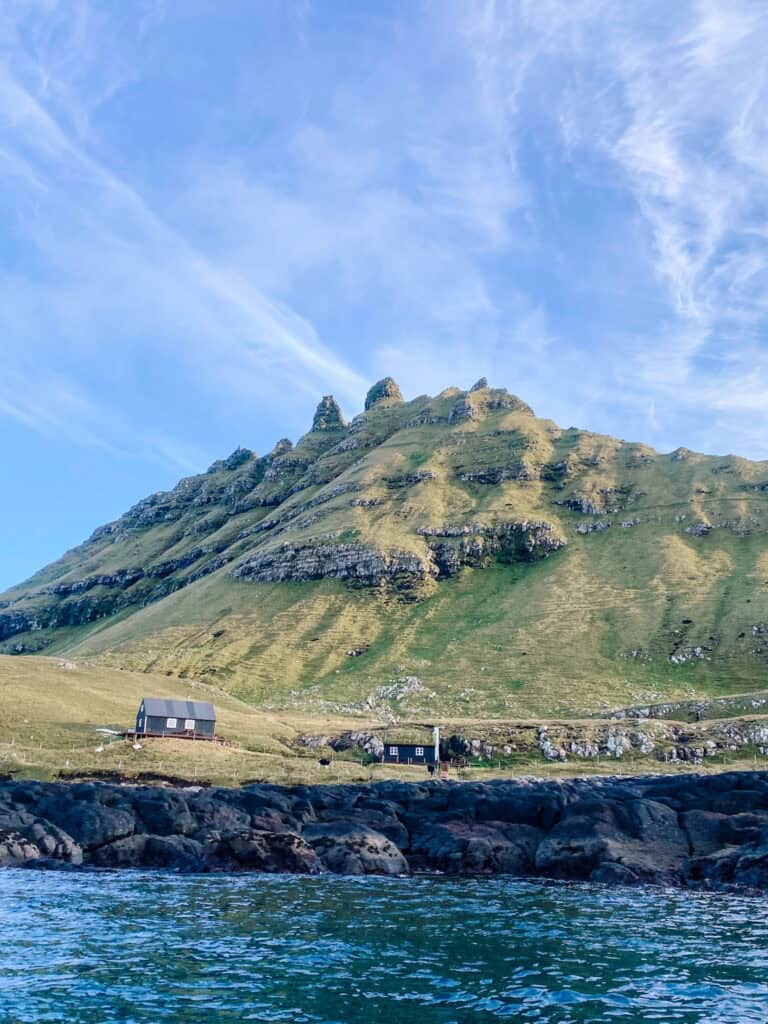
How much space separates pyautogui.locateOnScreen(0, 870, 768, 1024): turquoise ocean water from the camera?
20484 mm

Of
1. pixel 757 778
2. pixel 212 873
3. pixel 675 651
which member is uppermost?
pixel 675 651

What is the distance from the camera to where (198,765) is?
79.4m

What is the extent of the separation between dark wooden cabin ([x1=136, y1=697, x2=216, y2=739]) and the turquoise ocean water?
5928cm

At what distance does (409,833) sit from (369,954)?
944 inches

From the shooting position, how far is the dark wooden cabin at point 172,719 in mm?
97812

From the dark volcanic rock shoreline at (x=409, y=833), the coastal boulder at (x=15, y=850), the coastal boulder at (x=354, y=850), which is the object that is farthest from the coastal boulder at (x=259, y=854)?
the coastal boulder at (x=15, y=850)

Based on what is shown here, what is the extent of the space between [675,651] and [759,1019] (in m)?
138

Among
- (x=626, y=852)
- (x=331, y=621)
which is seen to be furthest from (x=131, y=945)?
(x=331, y=621)

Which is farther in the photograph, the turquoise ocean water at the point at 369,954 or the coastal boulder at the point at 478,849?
the coastal boulder at the point at 478,849

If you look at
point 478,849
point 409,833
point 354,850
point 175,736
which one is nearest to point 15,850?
point 354,850

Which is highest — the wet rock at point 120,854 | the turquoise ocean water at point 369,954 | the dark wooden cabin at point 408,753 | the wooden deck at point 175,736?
the wooden deck at point 175,736

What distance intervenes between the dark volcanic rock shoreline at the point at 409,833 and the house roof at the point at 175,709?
1743 inches

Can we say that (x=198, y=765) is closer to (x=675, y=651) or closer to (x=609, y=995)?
(x=609, y=995)

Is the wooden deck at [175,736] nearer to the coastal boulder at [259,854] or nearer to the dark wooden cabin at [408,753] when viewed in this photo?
the dark wooden cabin at [408,753]
